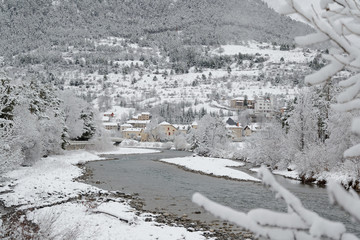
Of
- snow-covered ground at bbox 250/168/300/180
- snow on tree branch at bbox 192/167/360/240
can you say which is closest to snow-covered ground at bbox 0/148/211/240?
snow on tree branch at bbox 192/167/360/240

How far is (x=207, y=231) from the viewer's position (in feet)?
44.3

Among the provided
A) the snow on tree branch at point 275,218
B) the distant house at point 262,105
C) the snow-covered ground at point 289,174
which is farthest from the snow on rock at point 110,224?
the distant house at point 262,105

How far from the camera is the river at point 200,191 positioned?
17.1 m

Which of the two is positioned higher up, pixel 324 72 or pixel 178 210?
pixel 324 72

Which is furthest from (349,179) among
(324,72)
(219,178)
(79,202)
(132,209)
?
(324,72)

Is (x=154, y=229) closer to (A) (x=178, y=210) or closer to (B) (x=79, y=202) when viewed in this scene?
(A) (x=178, y=210)

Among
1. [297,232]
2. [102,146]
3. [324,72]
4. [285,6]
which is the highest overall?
[285,6]

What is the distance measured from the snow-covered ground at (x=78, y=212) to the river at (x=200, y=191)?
2.08 metres

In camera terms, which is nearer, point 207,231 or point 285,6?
point 285,6

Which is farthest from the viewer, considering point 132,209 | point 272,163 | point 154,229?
point 272,163

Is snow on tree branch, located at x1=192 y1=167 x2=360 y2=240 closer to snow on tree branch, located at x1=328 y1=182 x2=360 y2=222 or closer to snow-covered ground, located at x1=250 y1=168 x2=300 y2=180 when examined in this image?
snow on tree branch, located at x1=328 y1=182 x2=360 y2=222

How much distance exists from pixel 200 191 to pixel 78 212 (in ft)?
30.1

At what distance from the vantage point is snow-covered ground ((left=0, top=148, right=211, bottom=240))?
12.6 meters

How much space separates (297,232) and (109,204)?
691 inches
